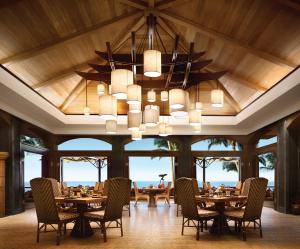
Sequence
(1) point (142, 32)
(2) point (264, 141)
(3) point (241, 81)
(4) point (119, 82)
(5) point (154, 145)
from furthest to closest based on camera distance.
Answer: (5) point (154, 145)
(2) point (264, 141)
(3) point (241, 81)
(1) point (142, 32)
(4) point (119, 82)

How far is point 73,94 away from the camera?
1224cm

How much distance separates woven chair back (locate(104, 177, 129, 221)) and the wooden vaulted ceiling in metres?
3.29

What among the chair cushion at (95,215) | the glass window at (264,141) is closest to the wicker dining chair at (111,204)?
the chair cushion at (95,215)

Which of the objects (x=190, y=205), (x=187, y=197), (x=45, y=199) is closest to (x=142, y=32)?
(x=187, y=197)

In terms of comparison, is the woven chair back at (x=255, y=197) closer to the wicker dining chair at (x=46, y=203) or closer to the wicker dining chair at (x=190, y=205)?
the wicker dining chair at (x=190, y=205)

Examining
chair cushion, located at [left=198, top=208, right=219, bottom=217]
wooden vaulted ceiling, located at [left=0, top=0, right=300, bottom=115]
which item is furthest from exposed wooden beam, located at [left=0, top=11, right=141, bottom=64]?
chair cushion, located at [left=198, top=208, right=219, bottom=217]

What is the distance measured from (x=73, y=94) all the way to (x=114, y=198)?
6838mm

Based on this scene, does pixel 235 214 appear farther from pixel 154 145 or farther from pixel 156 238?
pixel 154 145

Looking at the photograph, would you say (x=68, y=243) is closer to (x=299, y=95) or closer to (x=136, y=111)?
(x=136, y=111)

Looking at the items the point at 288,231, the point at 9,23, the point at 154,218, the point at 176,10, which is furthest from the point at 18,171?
the point at 288,231

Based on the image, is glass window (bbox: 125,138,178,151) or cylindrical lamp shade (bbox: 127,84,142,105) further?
glass window (bbox: 125,138,178,151)

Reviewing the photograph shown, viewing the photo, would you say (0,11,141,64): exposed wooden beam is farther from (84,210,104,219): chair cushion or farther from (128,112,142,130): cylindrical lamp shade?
(84,210,104,219): chair cushion

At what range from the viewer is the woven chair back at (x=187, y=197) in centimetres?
610

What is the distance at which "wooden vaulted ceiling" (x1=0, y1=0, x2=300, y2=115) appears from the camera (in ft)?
22.6
